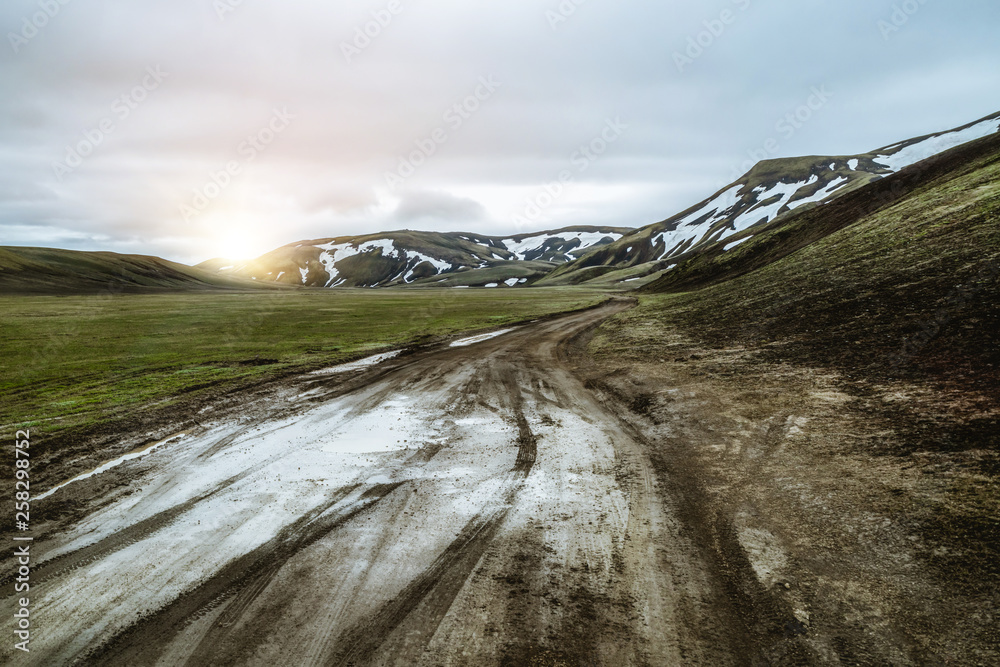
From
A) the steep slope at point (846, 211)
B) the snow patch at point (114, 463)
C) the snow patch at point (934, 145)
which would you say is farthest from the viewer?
the snow patch at point (934, 145)

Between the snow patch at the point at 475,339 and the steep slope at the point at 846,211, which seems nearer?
the snow patch at the point at 475,339

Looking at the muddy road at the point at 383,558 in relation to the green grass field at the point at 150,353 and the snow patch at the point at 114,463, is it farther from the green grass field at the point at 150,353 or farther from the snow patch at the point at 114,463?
the green grass field at the point at 150,353

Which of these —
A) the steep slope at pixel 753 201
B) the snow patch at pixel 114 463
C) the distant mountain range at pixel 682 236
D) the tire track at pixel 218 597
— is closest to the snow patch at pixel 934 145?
the steep slope at pixel 753 201

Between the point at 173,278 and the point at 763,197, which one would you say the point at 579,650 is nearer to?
the point at 763,197

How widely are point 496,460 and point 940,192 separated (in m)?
34.2

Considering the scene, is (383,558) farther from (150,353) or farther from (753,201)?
(753,201)

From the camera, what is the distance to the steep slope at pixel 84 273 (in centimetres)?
10750

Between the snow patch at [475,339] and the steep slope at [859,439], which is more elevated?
the snow patch at [475,339]

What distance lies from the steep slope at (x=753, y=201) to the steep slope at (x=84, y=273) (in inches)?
5048

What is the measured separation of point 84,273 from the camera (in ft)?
425

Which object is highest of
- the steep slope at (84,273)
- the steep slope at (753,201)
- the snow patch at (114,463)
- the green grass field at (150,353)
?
the steep slope at (84,273)

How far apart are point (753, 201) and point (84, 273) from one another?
20422 centimetres

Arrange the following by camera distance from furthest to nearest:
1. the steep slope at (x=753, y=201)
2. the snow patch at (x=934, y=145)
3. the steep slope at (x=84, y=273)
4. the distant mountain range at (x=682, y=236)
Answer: the snow patch at (x=934, y=145) < the steep slope at (x=753, y=201) < the distant mountain range at (x=682, y=236) < the steep slope at (x=84, y=273)

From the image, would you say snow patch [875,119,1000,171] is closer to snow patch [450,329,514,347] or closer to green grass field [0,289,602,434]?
snow patch [450,329,514,347]
